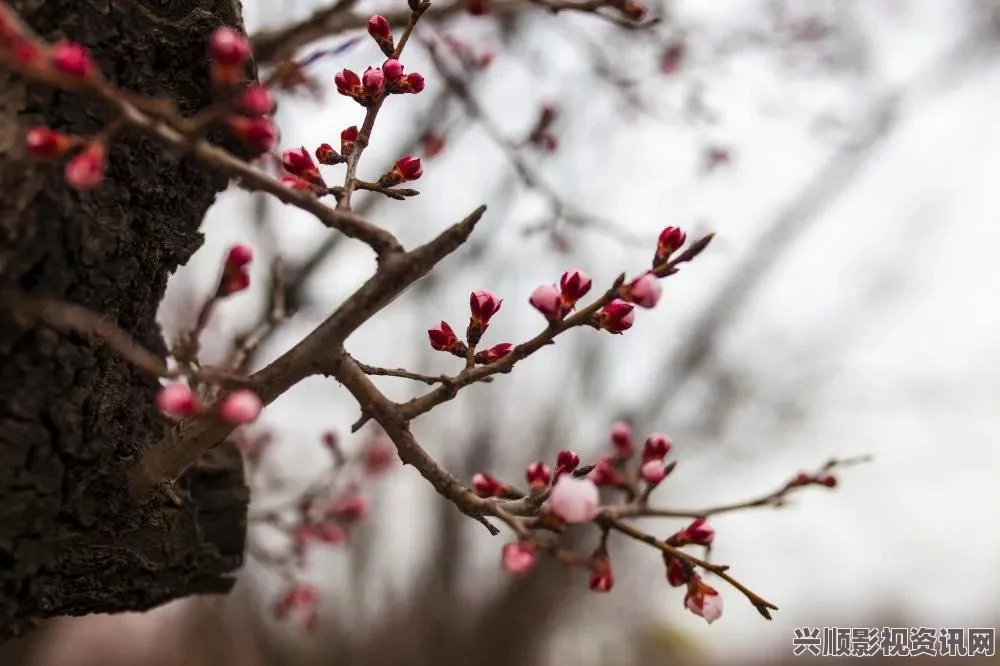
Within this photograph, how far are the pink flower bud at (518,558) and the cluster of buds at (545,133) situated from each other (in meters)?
1.48

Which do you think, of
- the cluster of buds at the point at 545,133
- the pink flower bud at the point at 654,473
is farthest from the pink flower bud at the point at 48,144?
the cluster of buds at the point at 545,133

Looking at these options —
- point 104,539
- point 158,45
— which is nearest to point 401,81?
point 158,45

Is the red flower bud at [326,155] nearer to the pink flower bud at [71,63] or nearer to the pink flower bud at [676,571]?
the pink flower bud at [71,63]

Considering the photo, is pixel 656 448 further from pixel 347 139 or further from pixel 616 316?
pixel 347 139

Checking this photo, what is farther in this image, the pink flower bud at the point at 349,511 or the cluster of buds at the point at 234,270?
the pink flower bud at the point at 349,511

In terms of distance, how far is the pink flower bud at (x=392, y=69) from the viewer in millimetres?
1024

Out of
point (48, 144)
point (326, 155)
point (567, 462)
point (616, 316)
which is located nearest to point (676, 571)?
point (567, 462)

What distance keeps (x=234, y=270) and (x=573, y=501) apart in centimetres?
44

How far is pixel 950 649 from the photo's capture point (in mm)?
3139

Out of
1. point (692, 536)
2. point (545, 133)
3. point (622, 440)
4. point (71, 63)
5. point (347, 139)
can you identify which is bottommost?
point (692, 536)

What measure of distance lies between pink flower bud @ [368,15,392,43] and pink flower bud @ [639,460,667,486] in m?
0.74

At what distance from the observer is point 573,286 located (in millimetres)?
962

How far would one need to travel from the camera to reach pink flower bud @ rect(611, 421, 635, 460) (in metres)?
1.37

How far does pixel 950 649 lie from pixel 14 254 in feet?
11.9
